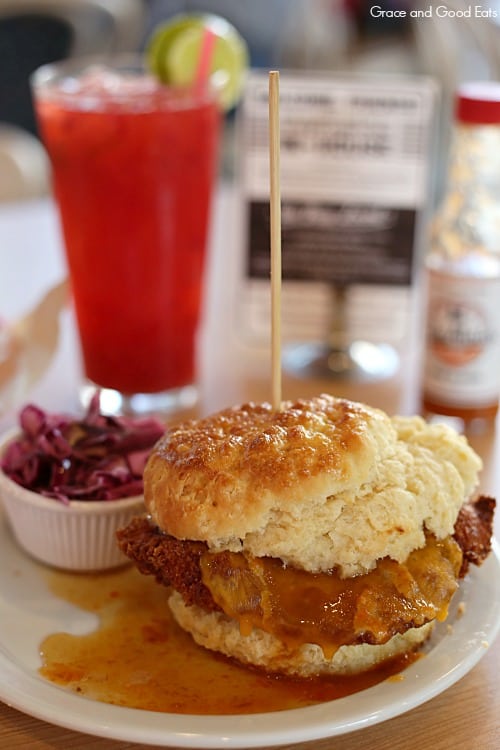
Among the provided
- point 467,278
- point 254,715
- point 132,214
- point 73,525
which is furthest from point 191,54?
point 254,715

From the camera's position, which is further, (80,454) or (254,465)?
(80,454)

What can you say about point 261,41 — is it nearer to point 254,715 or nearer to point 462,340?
point 462,340

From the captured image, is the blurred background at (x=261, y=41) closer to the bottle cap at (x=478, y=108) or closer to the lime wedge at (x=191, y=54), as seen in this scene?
the lime wedge at (x=191, y=54)

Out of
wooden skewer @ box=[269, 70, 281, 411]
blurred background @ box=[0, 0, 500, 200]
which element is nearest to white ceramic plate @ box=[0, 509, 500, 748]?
wooden skewer @ box=[269, 70, 281, 411]

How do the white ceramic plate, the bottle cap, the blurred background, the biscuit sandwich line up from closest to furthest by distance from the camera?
1. the white ceramic plate
2. the biscuit sandwich
3. the bottle cap
4. the blurred background

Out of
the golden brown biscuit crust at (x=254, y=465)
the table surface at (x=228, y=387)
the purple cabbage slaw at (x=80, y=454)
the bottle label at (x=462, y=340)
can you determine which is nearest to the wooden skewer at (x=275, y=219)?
the golden brown biscuit crust at (x=254, y=465)

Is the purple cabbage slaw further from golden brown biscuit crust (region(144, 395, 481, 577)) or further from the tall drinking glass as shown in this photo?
the tall drinking glass
